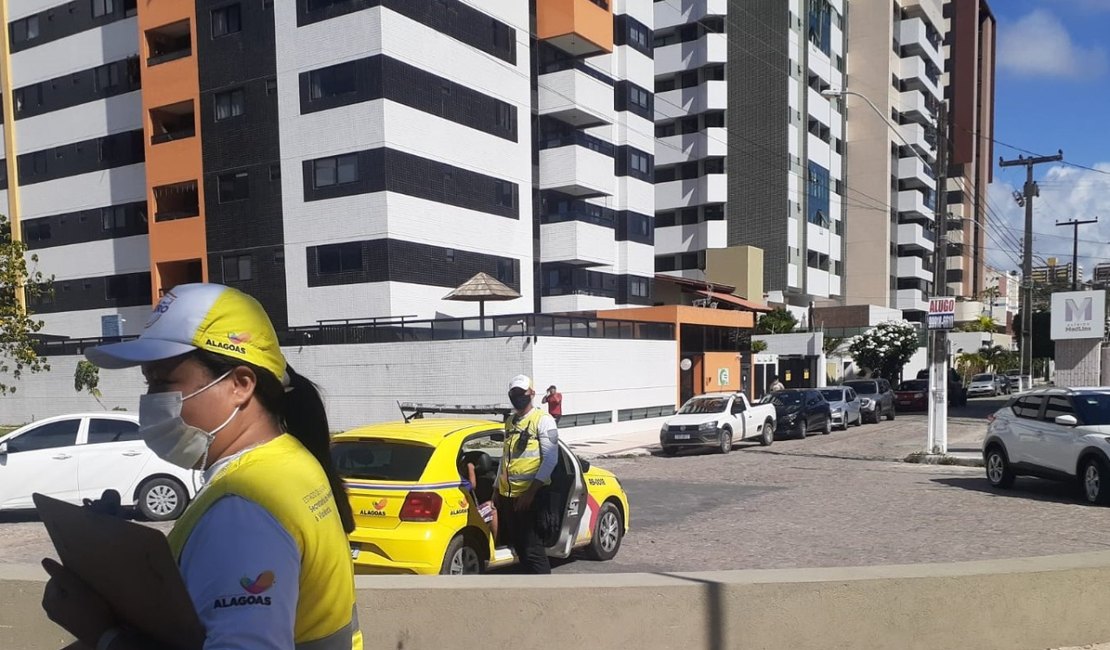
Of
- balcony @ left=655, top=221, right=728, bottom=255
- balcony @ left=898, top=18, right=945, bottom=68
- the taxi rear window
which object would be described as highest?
balcony @ left=898, top=18, right=945, bottom=68

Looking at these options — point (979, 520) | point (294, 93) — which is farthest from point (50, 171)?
point (979, 520)

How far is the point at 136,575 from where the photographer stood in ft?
4.84

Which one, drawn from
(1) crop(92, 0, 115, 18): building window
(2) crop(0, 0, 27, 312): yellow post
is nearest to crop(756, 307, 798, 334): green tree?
(1) crop(92, 0, 115, 18): building window

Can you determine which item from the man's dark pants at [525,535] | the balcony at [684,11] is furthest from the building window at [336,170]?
the balcony at [684,11]

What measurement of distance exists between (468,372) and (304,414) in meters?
21.5

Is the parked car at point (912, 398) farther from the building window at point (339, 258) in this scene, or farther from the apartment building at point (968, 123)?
the apartment building at point (968, 123)

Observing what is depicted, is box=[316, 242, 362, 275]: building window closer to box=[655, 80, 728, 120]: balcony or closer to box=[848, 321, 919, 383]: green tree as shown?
box=[848, 321, 919, 383]: green tree

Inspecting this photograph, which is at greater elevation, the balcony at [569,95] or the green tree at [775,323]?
the balcony at [569,95]

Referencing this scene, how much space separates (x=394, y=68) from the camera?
1092 inches

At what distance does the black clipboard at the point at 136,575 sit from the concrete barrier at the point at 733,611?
Result: 8.31 ft

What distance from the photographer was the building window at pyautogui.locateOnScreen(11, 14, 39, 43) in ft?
121

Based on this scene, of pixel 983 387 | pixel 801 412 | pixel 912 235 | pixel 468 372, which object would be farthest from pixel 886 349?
pixel 468 372

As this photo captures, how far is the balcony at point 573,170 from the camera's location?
36.1 m

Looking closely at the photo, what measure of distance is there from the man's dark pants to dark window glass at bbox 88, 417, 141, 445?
8068 mm
